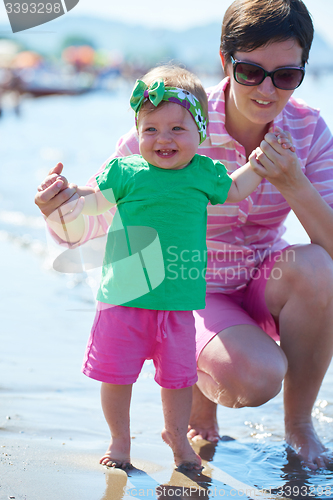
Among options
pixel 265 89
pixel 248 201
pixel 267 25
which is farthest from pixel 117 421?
pixel 267 25

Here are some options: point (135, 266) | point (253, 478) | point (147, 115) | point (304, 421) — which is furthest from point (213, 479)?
point (147, 115)

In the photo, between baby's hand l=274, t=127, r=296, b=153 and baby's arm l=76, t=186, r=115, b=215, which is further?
baby's hand l=274, t=127, r=296, b=153

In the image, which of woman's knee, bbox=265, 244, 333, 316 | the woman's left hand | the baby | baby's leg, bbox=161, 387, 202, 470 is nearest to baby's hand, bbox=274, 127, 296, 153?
the woman's left hand

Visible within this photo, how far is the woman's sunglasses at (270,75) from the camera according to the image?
196 centimetres

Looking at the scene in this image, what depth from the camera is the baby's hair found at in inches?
70.2

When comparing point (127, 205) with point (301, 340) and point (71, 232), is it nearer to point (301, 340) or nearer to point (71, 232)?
point (71, 232)

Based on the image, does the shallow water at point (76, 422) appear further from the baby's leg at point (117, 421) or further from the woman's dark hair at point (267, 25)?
the woman's dark hair at point (267, 25)

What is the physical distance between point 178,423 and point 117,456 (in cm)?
23

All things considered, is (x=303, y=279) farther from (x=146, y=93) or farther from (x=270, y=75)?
(x=146, y=93)

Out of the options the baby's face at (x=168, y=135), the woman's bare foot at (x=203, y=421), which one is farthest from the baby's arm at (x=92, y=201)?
the woman's bare foot at (x=203, y=421)

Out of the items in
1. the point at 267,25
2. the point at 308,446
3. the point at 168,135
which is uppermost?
the point at 267,25

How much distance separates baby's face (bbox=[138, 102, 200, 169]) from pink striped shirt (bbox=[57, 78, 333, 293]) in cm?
44

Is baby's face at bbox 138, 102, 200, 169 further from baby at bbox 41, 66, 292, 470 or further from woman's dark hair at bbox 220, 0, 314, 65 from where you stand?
woman's dark hair at bbox 220, 0, 314, 65

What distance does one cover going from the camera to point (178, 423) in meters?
1.81
